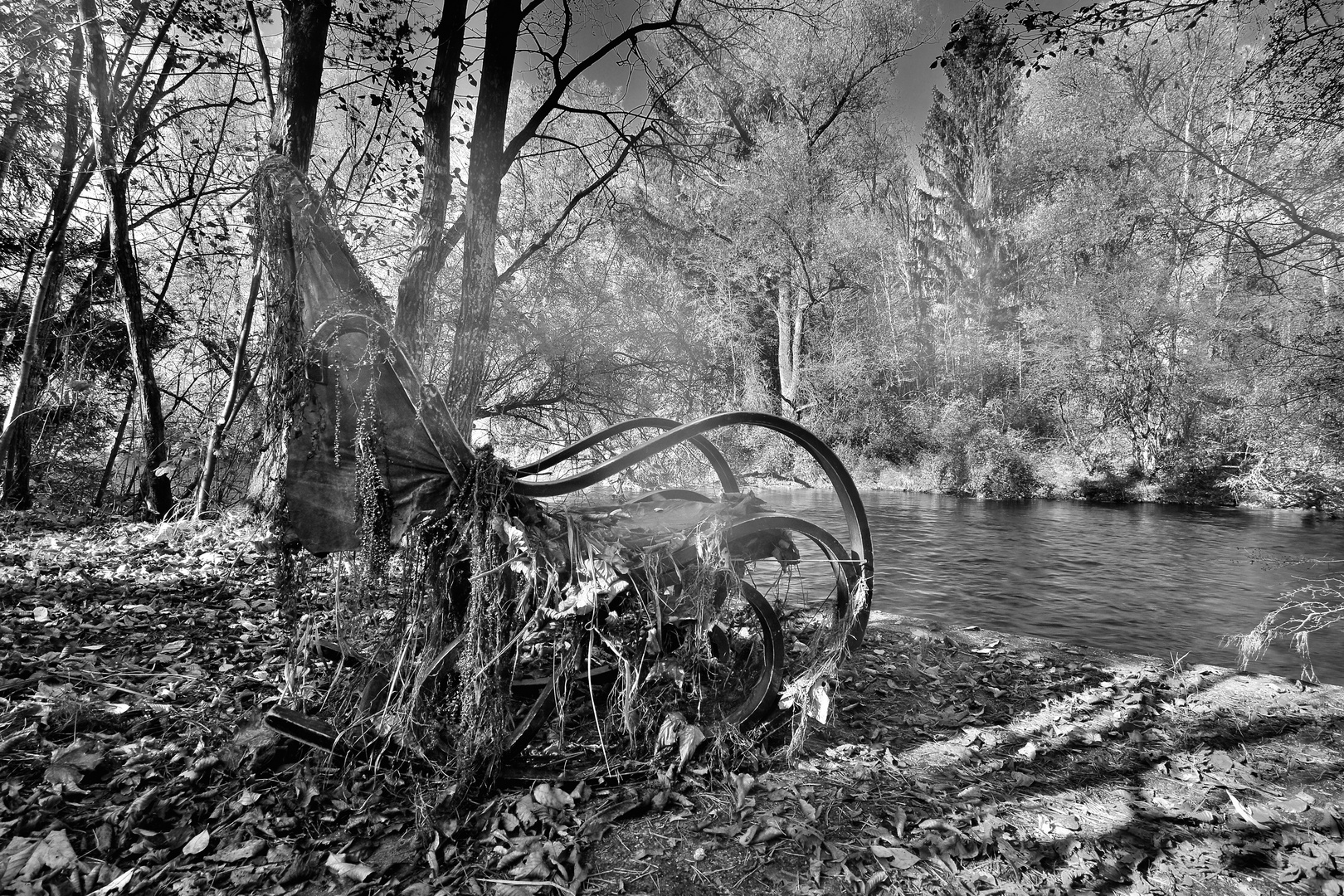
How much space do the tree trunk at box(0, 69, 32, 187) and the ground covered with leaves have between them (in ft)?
16.7

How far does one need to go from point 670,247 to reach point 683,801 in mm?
8386

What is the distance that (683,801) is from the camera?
7.81 feet

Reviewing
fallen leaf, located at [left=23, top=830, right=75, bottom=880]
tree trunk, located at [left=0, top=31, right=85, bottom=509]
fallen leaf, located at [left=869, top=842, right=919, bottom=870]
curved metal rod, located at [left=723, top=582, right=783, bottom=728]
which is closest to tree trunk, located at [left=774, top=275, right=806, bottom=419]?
tree trunk, located at [left=0, top=31, right=85, bottom=509]

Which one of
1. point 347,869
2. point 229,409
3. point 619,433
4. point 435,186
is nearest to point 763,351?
point 435,186

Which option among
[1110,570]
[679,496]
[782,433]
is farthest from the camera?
[1110,570]

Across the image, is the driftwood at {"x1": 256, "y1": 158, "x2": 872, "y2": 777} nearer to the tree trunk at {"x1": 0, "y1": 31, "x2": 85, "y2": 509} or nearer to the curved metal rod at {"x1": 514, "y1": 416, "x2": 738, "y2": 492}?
the curved metal rod at {"x1": 514, "y1": 416, "x2": 738, "y2": 492}

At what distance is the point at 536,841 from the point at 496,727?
1.37 ft

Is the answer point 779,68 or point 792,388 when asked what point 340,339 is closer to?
point 792,388

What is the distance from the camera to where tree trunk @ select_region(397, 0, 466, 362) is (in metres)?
5.42

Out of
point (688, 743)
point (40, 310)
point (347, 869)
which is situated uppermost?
point (40, 310)

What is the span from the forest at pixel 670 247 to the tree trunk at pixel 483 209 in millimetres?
37

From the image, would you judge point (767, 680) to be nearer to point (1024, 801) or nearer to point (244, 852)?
point (1024, 801)

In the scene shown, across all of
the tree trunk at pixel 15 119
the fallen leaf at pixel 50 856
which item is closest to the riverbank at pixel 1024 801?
the fallen leaf at pixel 50 856

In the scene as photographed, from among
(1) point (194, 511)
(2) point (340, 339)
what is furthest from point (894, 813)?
(1) point (194, 511)
